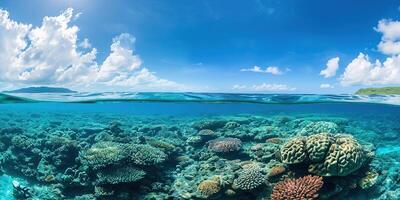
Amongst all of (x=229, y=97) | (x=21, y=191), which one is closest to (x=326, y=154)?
(x=21, y=191)

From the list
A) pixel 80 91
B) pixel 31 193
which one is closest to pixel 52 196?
pixel 31 193

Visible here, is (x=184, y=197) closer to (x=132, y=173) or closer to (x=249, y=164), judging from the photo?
(x=132, y=173)

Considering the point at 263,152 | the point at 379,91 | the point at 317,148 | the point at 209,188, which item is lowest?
the point at 209,188

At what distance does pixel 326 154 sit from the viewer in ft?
30.1

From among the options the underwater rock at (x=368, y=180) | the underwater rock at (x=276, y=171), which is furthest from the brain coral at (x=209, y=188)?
the underwater rock at (x=368, y=180)

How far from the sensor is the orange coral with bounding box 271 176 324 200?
8.09 meters

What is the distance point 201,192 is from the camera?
919cm

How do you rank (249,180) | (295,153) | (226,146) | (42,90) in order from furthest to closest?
(42,90) < (226,146) < (295,153) < (249,180)

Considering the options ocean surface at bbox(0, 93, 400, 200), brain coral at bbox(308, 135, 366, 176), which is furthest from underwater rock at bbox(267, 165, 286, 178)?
brain coral at bbox(308, 135, 366, 176)

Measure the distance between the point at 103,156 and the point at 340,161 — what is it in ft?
25.2

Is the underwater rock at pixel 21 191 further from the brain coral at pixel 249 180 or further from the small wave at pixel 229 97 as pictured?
the small wave at pixel 229 97

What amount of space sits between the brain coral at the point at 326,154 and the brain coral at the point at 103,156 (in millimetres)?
5594

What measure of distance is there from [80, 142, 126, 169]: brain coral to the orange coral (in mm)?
5313

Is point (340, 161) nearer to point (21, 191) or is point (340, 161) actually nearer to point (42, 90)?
point (21, 191)
